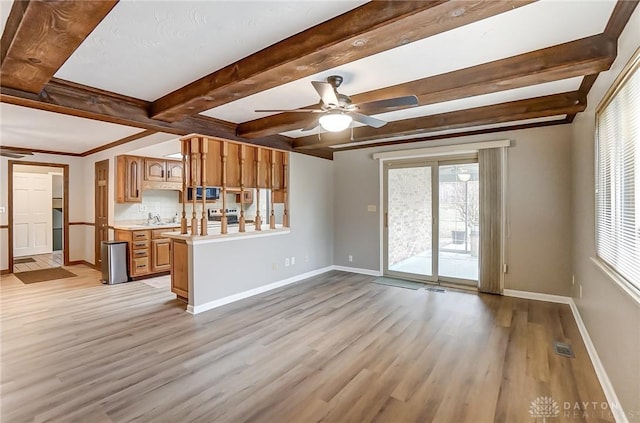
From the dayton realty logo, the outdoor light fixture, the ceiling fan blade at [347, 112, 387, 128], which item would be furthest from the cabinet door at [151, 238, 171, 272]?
the dayton realty logo

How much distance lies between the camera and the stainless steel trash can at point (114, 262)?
5.37 m

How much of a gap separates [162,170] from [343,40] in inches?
227

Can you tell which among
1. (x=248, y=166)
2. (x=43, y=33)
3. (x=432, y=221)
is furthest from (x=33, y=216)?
(x=432, y=221)

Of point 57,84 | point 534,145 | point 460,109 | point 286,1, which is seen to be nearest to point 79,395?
point 57,84

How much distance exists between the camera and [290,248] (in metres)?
5.49

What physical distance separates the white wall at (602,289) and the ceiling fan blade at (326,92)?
1.80 metres

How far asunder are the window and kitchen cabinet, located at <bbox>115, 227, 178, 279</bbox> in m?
6.03

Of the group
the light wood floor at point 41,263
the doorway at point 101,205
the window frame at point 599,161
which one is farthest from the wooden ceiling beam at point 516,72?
the light wood floor at point 41,263

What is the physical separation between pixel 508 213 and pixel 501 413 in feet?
10.7

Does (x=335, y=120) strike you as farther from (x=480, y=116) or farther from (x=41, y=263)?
(x=41, y=263)

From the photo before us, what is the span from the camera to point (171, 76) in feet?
9.02

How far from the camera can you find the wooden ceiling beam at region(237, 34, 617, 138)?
7.15 ft

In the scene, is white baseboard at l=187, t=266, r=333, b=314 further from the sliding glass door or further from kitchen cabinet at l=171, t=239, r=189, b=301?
the sliding glass door

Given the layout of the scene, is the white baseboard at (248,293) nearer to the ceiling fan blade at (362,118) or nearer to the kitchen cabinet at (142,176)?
the ceiling fan blade at (362,118)
